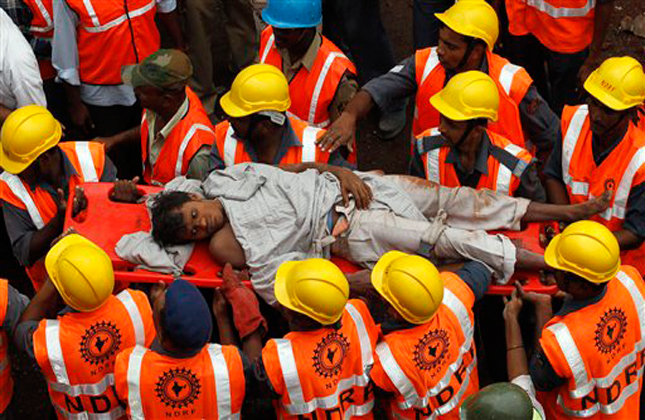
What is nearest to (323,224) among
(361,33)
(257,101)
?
(257,101)

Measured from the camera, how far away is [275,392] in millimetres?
4461

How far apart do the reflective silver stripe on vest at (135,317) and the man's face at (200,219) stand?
27.4 inches

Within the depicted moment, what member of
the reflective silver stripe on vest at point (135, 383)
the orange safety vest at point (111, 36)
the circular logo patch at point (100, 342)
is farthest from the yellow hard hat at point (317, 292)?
the orange safety vest at point (111, 36)

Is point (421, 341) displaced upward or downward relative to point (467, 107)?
downward

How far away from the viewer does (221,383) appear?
4363mm

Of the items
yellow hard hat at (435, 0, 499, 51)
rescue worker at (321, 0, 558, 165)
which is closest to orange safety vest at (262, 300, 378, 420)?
rescue worker at (321, 0, 558, 165)

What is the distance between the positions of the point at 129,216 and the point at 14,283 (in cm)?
163

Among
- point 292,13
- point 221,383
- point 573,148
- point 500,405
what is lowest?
point 221,383

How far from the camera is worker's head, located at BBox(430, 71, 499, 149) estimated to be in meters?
5.25

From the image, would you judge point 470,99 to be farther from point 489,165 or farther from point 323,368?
point 323,368

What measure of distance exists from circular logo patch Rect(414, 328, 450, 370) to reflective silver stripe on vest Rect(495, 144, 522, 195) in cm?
126

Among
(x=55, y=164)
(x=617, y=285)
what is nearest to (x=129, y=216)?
(x=55, y=164)

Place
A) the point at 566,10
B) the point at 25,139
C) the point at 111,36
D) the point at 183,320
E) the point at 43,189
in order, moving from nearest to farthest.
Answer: the point at 183,320
the point at 25,139
the point at 43,189
the point at 111,36
the point at 566,10

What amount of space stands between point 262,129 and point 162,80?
27.3 inches
